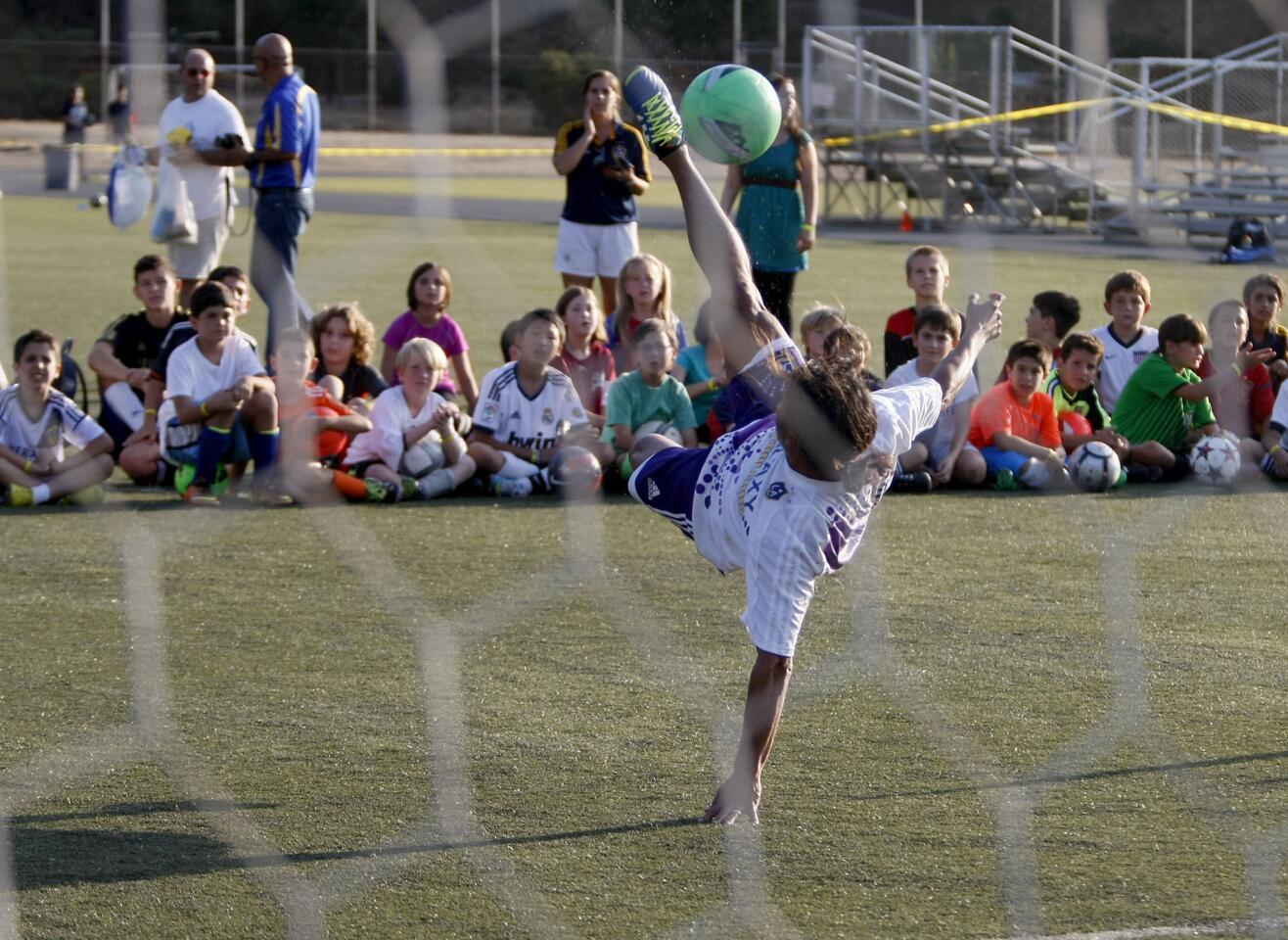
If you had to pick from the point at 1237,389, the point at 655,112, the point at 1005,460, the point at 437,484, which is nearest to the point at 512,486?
the point at 437,484

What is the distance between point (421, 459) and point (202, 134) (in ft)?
7.98

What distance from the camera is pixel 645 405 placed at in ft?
17.4

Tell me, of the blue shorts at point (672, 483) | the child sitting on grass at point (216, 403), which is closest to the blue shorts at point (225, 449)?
the child sitting on grass at point (216, 403)

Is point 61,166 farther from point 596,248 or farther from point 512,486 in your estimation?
point 512,486

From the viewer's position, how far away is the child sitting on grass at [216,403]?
5.02 meters

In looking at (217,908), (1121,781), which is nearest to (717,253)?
(1121,781)

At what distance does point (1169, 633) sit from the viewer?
3.63 metres

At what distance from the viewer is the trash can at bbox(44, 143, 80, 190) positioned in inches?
744

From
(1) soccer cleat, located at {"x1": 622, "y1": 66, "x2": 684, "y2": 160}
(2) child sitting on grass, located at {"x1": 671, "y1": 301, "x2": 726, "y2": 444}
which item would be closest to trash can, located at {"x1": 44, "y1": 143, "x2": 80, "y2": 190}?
(2) child sitting on grass, located at {"x1": 671, "y1": 301, "x2": 726, "y2": 444}

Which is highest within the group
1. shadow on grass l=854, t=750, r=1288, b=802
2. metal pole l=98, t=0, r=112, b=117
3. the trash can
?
metal pole l=98, t=0, r=112, b=117

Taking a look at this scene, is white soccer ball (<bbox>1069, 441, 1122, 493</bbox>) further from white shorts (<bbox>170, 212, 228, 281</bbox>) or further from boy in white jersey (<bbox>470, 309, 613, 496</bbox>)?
white shorts (<bbox>170, 212, 228, 281</bbox>)

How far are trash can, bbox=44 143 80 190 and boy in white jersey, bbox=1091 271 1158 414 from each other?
1540 cm

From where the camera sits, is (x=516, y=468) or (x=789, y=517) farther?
(x=516, y=468)

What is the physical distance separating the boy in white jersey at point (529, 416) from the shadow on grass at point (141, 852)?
275 cm
